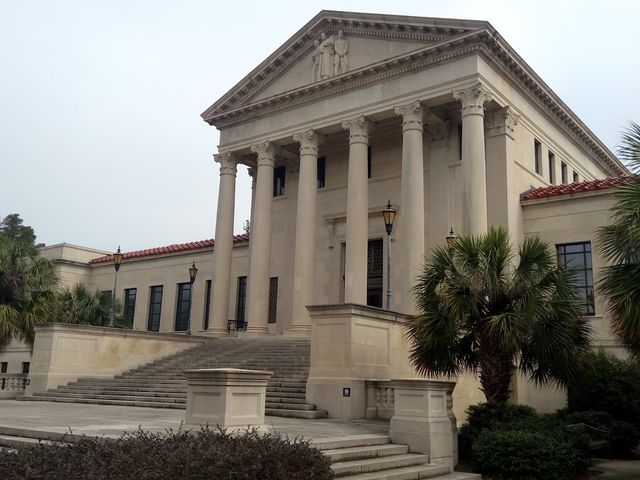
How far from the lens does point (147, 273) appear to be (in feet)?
144

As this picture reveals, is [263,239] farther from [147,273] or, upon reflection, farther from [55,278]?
[147,273]

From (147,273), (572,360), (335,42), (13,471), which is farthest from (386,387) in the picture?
(147,273)

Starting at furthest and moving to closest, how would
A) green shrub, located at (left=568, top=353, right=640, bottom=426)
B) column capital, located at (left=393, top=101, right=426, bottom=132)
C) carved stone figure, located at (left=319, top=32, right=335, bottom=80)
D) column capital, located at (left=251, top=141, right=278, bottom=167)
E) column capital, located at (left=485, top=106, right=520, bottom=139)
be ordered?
1. column capital, located at (left=251, top=141, right=278, bottom=167)
2. carved stone figure, located at (left=319, top=32, right=335, bottom=80)
3. column capital, located at (left=485, top=106, right=520, bottom=139)
4. column capital, located at (left=393, top=101, right=426, bottom=132)
5. green shrub, located at (left=568, top=353, right=640, bottom=426)

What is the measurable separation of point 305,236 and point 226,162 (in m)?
7.69

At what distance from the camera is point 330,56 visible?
3128 cm

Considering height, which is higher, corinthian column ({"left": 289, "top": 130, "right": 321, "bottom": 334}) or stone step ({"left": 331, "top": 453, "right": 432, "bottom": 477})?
corinthian column ({"left": 289, "top": 130, "right": 321, "bottom": 334})

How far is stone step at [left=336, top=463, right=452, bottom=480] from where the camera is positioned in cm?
1112

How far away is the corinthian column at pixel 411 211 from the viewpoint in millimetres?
25953

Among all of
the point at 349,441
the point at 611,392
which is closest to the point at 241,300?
the point at 611,392

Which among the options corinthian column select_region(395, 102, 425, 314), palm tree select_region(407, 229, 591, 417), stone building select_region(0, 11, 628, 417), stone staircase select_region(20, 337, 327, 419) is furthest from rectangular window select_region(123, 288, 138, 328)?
palm tree select_region(407, 229, 591, 417)

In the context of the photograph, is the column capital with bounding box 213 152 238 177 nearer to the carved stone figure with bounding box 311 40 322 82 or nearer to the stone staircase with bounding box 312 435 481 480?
the carved stone figure with bounding box 311 40 322 82

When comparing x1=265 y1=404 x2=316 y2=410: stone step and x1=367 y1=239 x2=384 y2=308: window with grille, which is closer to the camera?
x1=265 y1=404 x2=316 y2=410: stone step

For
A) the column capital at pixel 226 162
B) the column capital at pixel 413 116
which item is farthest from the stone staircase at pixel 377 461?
the column capital at pixel 226 162

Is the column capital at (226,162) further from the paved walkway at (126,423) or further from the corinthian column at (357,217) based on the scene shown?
the paved walkway at (126,423)
